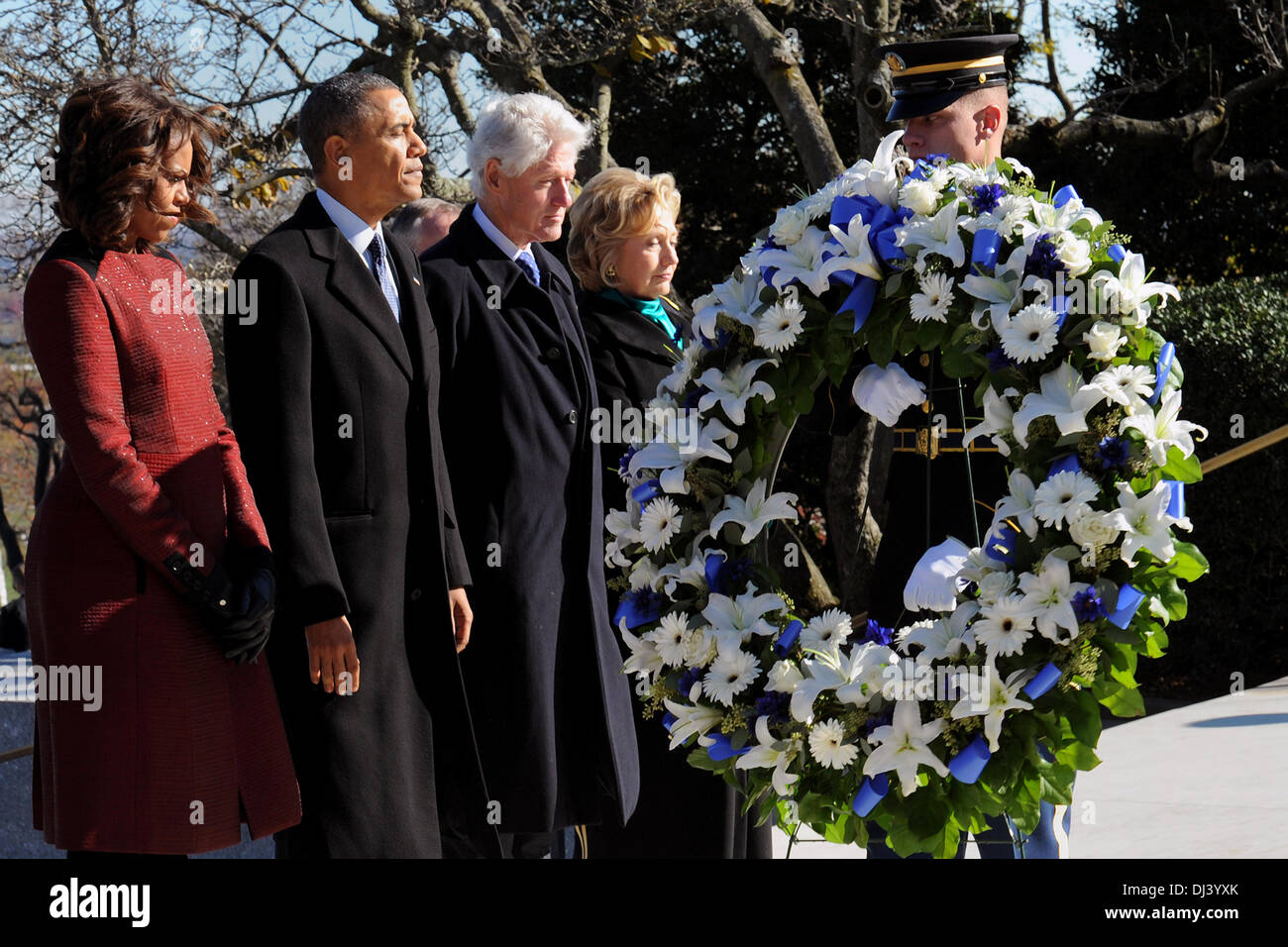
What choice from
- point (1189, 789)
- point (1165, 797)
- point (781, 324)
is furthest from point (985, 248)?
point (1189, 789)

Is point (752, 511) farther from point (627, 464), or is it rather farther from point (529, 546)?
point (529, 546)

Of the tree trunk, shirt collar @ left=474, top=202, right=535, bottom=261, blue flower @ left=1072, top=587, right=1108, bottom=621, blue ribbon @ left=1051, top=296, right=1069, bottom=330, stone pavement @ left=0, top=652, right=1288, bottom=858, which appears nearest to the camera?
blue flower @ left=1072, top=587, right=1108, bottom=621

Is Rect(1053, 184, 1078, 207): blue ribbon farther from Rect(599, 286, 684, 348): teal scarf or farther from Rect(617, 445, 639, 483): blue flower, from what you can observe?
Rect(599, 286, 684, 348): teal scarf

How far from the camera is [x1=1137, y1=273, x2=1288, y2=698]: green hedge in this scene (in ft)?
27.4

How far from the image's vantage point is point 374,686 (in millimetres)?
3172

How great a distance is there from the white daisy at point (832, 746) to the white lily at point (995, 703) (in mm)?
219

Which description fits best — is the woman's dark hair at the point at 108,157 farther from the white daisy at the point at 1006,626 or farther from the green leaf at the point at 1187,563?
the green leaf at the point at 1187,563

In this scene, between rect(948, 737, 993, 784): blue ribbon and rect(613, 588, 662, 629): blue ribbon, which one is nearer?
rect(948, 737, 993, 784): blue ribbon

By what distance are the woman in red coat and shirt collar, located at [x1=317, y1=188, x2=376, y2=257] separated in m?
0.50

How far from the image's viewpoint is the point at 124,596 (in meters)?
2.71

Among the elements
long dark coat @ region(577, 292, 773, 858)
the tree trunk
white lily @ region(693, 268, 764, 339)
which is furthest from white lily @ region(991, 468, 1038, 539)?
the tree trunk

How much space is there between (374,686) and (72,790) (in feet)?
2.25

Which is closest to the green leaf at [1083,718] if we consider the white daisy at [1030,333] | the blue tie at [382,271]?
the white daisy at [1030,333]
